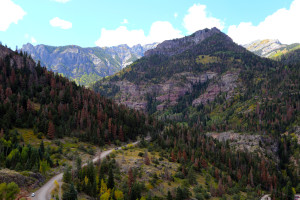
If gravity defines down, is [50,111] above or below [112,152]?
above

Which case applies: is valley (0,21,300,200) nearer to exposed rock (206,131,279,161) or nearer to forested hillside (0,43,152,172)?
forested hillside (0,43,152,172)

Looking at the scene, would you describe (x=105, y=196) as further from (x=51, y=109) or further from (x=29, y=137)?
(x=51, y=109)

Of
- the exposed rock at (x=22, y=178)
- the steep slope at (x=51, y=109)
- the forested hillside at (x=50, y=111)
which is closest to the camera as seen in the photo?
the exposed rock at (x=22, y=178)

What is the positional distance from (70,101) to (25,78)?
114ft

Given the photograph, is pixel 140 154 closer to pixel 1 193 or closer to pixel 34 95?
pixel 1 193

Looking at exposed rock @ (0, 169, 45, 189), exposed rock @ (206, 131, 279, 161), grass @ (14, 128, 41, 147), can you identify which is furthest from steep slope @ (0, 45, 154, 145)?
exposed rock @ (206, 131, 279, 161)

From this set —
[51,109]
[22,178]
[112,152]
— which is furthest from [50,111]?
[22,178]

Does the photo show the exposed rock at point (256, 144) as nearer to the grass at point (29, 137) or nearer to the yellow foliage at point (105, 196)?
the yellow foliage at point (105, 196)

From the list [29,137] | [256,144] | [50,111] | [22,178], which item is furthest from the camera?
[256,144]

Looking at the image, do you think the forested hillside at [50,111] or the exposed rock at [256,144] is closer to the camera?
the forested hillside at [50,111]

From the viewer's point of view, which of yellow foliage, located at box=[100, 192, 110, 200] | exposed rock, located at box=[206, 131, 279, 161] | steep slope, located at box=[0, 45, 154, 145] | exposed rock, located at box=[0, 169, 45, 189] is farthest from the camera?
exposed rock, located at box=[206, 131, 279, 161]

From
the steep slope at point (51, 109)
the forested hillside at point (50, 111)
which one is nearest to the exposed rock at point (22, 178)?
the forested hillside at point (50, 111)

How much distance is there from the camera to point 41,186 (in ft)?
163

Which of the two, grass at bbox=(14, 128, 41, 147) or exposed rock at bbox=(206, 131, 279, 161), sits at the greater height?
grass at bbox=(14, 128, 41, 147)
